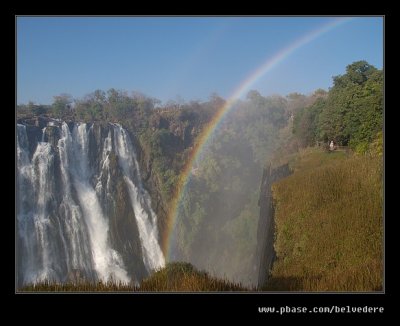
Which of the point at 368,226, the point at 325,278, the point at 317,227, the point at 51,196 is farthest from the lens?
the point at 51,196

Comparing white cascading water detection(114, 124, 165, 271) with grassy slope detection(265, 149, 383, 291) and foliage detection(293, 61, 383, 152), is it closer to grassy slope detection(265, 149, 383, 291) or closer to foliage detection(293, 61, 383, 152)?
foliage detection(293, 61, 383, 152)

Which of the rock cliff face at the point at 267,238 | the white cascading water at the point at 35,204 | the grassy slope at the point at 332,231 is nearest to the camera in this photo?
the grassy slope at the point at 332,231

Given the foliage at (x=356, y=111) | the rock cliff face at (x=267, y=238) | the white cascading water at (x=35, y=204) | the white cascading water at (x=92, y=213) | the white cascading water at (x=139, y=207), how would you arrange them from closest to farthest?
the rock cliff face at (x=267, y=238), the foliage at (x=356, y=111), the white cascading water at (x=35, y=204), the white cascading water at (x=92, y=213), the white cascading water at (x=139, y=207)

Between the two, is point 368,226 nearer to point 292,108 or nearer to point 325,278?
point 325,278

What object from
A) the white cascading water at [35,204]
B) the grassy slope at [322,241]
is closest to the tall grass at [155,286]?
→ the grassy slope at [322,241]

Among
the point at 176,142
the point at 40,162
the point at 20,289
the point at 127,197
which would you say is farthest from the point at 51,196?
the point at 20,289

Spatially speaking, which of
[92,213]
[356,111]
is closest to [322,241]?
[356,111]

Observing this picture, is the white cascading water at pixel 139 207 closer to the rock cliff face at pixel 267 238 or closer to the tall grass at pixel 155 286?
the rock cliff face at pixel 267 238
